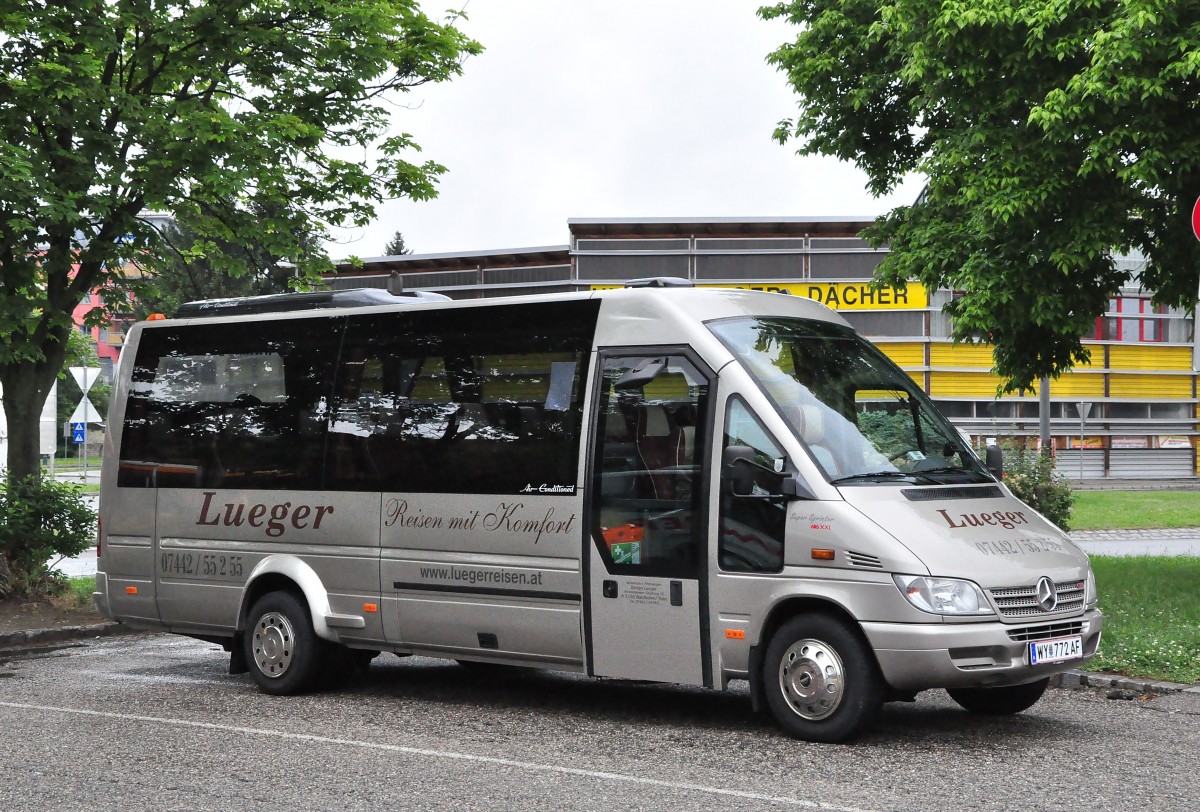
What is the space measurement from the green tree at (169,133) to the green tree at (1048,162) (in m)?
5.64

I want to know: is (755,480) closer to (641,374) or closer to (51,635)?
(641,374)

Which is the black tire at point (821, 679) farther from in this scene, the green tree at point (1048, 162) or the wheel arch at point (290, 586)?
the green tree at point (1048, 162)

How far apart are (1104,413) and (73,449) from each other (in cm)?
6029

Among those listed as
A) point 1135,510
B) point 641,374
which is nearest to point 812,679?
point 641,374

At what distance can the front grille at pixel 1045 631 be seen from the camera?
7898mm

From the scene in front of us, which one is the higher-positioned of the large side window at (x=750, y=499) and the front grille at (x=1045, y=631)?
the large side window at (x=750, y=499)

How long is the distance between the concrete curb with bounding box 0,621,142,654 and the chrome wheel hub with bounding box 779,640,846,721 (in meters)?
7.33

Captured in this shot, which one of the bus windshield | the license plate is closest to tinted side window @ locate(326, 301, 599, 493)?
the bus windshield

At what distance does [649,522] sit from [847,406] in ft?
4.49

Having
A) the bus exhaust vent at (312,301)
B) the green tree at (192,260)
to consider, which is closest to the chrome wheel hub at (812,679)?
the bus exhaust vent at (312,301)

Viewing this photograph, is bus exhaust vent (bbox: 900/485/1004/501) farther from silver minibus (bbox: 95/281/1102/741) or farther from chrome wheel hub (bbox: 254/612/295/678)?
chrome wheel hub (bbox: 254/612/295/678)

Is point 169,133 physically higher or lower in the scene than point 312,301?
higher

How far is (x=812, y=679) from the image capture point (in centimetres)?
812

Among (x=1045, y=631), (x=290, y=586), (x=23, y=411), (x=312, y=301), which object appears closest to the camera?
(x=1045, y=631)
